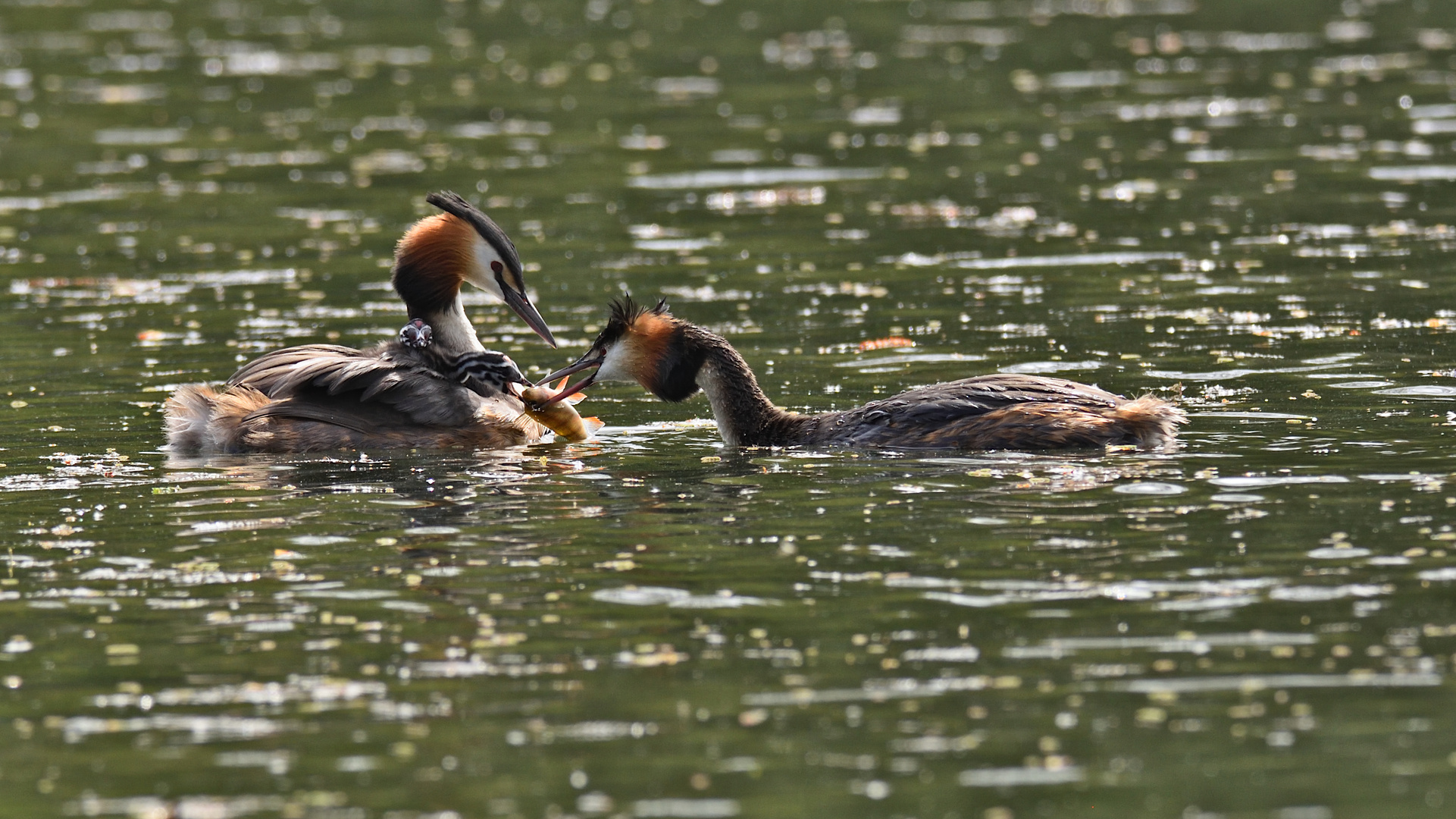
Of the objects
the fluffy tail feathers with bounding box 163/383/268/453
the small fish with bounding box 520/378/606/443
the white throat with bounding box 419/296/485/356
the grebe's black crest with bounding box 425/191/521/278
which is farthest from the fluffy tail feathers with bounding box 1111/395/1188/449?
the fluffy tail feathers with bounding box 163/383/268/453

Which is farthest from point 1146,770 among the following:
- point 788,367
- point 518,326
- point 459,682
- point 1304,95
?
point 1304,95

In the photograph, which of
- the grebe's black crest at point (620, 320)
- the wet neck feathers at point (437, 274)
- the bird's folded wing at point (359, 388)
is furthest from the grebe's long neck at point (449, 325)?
the grebe's black crest at point (620, 320)

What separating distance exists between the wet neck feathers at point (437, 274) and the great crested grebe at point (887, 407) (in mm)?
1299

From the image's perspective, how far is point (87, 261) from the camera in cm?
2106

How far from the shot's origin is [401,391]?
530 inches

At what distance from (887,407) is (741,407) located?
3.28ft

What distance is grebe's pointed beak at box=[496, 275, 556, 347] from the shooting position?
14.9 meters

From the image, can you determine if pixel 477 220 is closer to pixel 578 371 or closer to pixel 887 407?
pixel 578 371

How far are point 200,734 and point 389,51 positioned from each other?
96.5ft

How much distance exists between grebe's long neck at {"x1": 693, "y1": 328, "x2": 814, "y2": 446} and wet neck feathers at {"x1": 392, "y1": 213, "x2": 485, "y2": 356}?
2015mm

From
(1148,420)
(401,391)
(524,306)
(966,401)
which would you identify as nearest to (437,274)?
(524,306)

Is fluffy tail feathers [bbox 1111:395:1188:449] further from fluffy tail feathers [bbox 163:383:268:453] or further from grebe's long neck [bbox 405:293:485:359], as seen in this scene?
fluffy tail feathers [bbox 163:383:268:453]

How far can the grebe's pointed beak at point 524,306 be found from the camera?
14852 mm

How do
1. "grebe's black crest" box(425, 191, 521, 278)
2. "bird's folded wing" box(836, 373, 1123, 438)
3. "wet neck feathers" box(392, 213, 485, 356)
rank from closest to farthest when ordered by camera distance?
"bird's folded wing" box(836, 373, 1123, 438) → "grebe's black crest" box(425, 191, 521, 278) → "wet neck feathers" box(392, 213, 485, 356)
